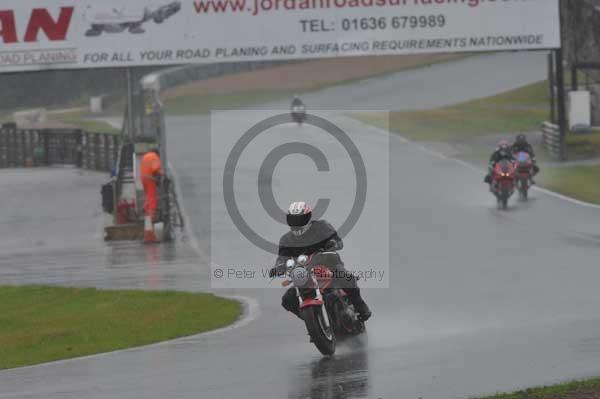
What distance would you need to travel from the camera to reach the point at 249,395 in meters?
10.4

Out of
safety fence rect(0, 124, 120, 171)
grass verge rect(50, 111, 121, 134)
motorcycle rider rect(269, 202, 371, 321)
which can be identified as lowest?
motorcycle rider rect(269, 202, 371, 321)

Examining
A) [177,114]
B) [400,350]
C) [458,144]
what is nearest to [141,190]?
[400,350]

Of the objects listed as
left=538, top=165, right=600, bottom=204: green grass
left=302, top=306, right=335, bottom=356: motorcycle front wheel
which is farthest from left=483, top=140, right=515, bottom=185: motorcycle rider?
left=302, top=306, right=335, bottom=356: motorcycle front wheel

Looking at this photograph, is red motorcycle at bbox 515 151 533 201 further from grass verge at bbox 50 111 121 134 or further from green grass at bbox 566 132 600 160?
grass verge at bbox 50 111 121 134

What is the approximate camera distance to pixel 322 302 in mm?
11945

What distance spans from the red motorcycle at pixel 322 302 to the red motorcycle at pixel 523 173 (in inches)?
647

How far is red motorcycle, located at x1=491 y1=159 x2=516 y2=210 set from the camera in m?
27.7

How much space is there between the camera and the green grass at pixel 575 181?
30141mm

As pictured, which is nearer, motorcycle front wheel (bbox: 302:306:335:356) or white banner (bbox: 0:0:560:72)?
motorcycle front wheel (bbox: 302:306:335:356)

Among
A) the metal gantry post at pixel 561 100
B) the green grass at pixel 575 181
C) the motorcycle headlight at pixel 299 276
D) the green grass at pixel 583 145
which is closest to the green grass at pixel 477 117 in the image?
the green grass at pixel 583 145

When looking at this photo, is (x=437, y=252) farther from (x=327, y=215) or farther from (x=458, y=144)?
(x=458, y=144)

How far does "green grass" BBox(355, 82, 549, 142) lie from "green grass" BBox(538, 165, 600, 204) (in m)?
12.0

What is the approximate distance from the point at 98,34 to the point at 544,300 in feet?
74.9

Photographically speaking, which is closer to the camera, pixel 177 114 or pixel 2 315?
pixel 2 315
